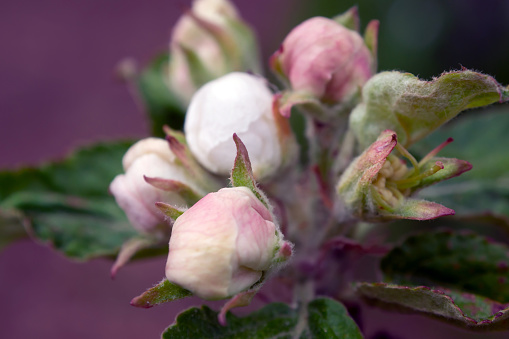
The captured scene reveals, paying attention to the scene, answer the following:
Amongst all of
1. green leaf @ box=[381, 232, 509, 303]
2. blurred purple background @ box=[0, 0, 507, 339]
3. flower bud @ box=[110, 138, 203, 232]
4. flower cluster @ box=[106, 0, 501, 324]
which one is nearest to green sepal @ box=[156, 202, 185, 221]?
flower cluster @ box=[106, 0, 501, 324]

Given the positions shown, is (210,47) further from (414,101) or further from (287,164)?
(414,101)

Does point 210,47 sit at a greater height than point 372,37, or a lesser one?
greater

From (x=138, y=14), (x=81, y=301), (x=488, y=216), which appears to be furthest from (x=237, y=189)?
(x=138, y=14)

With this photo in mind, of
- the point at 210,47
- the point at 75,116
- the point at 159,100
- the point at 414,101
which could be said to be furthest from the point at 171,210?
the point at 75,116

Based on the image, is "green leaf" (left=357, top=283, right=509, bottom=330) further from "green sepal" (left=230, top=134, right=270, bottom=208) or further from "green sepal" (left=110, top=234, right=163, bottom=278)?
"green sepal" (left=110, top=234, right=163, bottom=278)

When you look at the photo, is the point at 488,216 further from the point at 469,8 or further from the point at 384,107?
the point at 469,8

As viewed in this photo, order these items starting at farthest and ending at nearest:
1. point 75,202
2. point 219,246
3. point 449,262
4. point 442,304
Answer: point 75,202 → point 449,262 → point 442,304 → point 219,246
